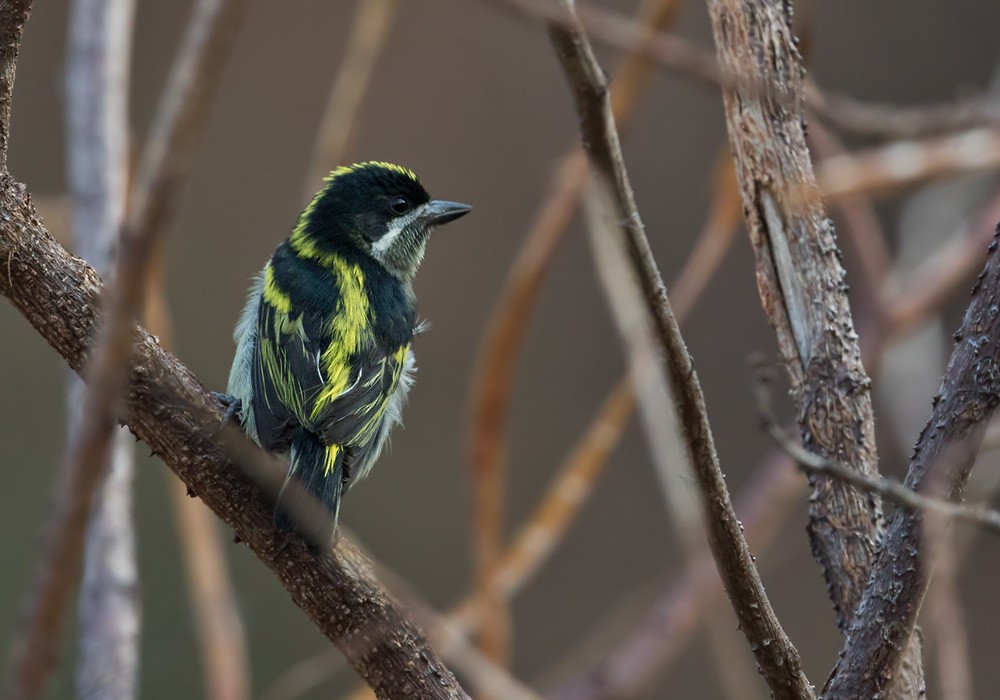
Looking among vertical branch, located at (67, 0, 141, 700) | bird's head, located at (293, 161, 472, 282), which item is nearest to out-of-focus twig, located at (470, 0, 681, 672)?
bird's head, located at (293, 161, 472, 282)

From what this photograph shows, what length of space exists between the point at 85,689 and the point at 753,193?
65.9 inches

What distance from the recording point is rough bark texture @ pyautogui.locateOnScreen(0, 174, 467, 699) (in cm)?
213

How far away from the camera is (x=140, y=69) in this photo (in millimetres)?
8234

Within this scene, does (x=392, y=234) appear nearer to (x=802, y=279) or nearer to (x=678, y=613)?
(x=678, y=613)

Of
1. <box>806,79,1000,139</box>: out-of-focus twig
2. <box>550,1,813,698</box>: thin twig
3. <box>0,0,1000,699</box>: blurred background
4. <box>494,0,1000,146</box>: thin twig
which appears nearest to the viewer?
<box>550,1,813,698</box>: thin twig

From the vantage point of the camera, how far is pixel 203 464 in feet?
7.25

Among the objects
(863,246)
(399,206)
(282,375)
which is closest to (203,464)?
(282,375)

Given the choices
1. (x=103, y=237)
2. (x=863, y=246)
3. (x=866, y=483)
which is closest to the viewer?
(x=866, y=483)

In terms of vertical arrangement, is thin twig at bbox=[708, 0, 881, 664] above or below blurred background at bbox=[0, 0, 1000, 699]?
below

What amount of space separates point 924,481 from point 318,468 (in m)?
1.54

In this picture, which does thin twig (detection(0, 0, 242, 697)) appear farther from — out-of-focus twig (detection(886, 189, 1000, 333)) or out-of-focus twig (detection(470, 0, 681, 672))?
out-of-focus twig (detection(886, 189, 1000, 333))

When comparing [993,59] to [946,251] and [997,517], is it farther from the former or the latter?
[997,517]

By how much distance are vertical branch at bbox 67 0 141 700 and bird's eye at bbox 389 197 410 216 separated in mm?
947

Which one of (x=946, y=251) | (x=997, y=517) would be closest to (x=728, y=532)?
(x=997, y=517)
